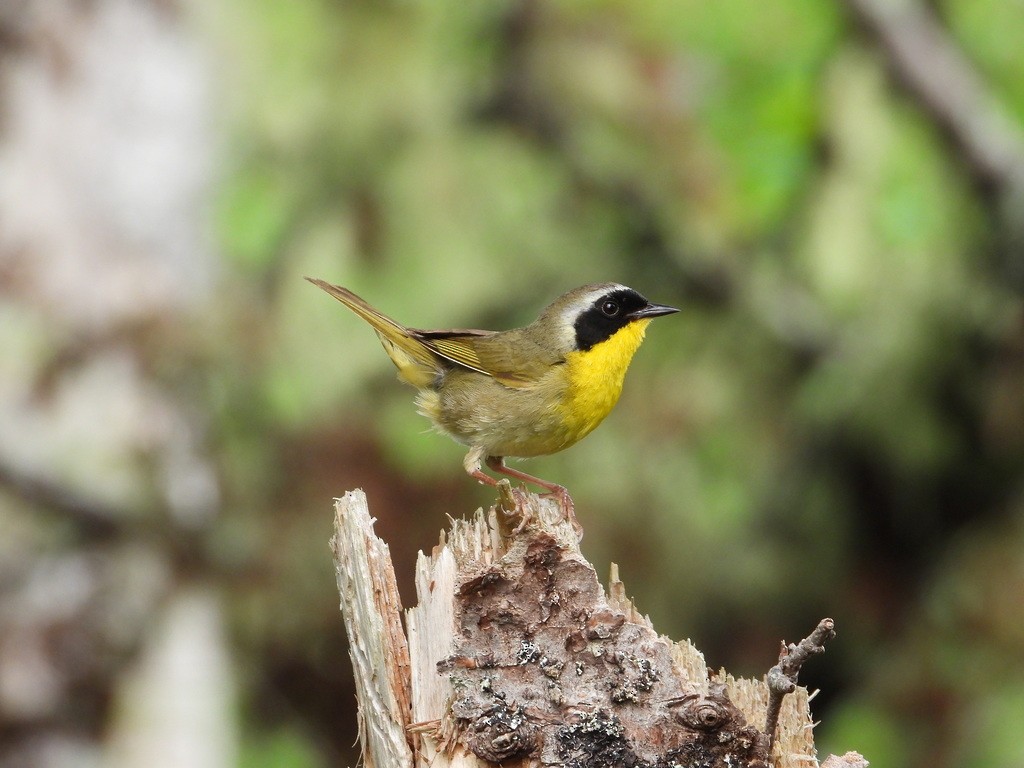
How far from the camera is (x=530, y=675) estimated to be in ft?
9.52

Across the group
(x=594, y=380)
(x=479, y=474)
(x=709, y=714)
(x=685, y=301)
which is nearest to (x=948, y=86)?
(x=685, y=301)

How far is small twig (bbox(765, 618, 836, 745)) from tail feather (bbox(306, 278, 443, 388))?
3104 mm

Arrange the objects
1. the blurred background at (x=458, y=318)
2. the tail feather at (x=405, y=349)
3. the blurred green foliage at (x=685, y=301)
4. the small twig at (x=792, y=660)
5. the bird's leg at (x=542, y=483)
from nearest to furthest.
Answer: the small twig at (x=792, y=660)
the bird's leg at (x=542, y=483)
the tail feather at (x=405, y=349)
the blurred green foliage at (x=685, y=301)
the blurred background at (x=458, y=318)

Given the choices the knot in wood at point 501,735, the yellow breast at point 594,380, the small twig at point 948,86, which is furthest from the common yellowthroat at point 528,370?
the small twig at point 948,86

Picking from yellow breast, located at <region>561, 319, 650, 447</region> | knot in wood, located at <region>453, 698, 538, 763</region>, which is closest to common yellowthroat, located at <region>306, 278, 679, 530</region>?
yellow breast, located at <region>561, 319, 650, 447</region>

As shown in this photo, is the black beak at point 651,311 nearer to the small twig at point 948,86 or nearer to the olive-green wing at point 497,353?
the olive-green wing at point 497,353

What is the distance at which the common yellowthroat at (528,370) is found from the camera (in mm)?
4992

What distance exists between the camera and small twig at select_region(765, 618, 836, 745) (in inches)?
92.3

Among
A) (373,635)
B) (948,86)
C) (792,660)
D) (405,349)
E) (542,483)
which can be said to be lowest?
(792,660)

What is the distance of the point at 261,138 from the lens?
8633mm

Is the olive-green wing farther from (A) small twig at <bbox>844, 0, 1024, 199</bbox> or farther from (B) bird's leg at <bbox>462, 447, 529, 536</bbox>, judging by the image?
(A) small twig at <bbox>844, 0, 1024, 199</bbox>

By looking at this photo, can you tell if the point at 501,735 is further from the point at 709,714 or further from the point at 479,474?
the point at 479,474

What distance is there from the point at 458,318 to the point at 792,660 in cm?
571

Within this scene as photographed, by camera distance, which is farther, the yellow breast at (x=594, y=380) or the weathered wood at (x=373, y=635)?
the yellow breast at (x=594, y=380)
